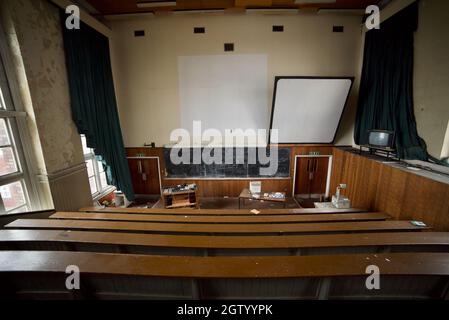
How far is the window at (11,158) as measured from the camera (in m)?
2.16

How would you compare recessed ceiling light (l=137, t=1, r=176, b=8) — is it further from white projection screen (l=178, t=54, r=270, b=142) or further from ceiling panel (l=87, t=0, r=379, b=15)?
white projection screen (l=178, t=54, r=270, b=142)

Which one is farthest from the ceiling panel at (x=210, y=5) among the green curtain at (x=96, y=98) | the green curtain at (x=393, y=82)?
the green curtain at (x=393, y=82)

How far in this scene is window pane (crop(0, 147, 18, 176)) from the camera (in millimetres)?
2182

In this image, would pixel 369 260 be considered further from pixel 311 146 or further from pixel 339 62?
pixel 339 62

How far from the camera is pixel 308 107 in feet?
12.3

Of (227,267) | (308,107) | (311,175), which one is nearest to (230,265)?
(227,267)

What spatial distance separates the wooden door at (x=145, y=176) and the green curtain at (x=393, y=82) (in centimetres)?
486

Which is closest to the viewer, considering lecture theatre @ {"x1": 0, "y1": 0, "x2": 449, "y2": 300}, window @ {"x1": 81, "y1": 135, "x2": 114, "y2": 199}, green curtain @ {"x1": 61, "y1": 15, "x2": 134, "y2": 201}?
lecture theatre @ {"x1": 0, "y1": 0, "x2": 449, "y2": 300}

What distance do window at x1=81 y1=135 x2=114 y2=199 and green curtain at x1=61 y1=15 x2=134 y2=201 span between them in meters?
0.31

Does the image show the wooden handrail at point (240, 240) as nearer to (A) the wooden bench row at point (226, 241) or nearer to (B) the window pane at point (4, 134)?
(A) the wooden bench row at point (226, 241)

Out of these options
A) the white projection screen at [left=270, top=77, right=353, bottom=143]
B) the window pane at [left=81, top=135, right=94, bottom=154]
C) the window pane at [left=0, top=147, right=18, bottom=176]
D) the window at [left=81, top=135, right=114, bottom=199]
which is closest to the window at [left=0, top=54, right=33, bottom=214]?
the window pane at [left=0, top=147, right=18, bottom=176]

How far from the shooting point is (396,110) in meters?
2.91
